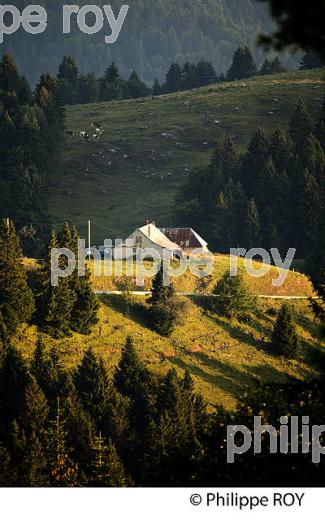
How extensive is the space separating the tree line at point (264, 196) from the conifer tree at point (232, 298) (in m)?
30.1

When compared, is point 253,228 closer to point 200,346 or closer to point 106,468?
point 200,346

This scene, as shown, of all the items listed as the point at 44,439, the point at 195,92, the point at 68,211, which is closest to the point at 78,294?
the point at 44,439

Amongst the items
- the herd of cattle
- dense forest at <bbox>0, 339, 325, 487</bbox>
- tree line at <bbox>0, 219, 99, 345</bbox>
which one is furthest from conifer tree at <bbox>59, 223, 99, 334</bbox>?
the herd of cattle

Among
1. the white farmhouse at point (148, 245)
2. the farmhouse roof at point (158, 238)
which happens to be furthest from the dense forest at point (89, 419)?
the farmhouse roof at point (158, 238)

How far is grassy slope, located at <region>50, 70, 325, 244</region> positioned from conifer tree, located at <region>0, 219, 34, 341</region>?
4387cm

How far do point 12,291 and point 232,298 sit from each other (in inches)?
773

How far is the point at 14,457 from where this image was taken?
64.4 m

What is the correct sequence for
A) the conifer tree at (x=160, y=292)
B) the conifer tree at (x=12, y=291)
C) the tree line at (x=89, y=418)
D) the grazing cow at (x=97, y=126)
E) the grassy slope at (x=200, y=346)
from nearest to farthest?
the tree line at (x=89, y=418) < the conifer tree at (x=12, y=291) < the grassy slope at (x=200, y=346) < the conifer tree at (x=160, y=292) < the grazing cow at (x=97, y=126)

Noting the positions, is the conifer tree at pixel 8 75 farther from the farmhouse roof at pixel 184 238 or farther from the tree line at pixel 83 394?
the tree line at pixel 83 394

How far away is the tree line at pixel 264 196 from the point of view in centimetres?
13350

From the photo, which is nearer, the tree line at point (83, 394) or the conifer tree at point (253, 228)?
the tree line at point (83, 394)

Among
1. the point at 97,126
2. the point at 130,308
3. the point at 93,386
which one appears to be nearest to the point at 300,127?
the point at 97,126

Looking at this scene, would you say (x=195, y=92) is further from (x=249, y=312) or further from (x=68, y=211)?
(x=249, y=312)

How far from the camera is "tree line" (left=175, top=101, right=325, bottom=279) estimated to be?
13350 cm
